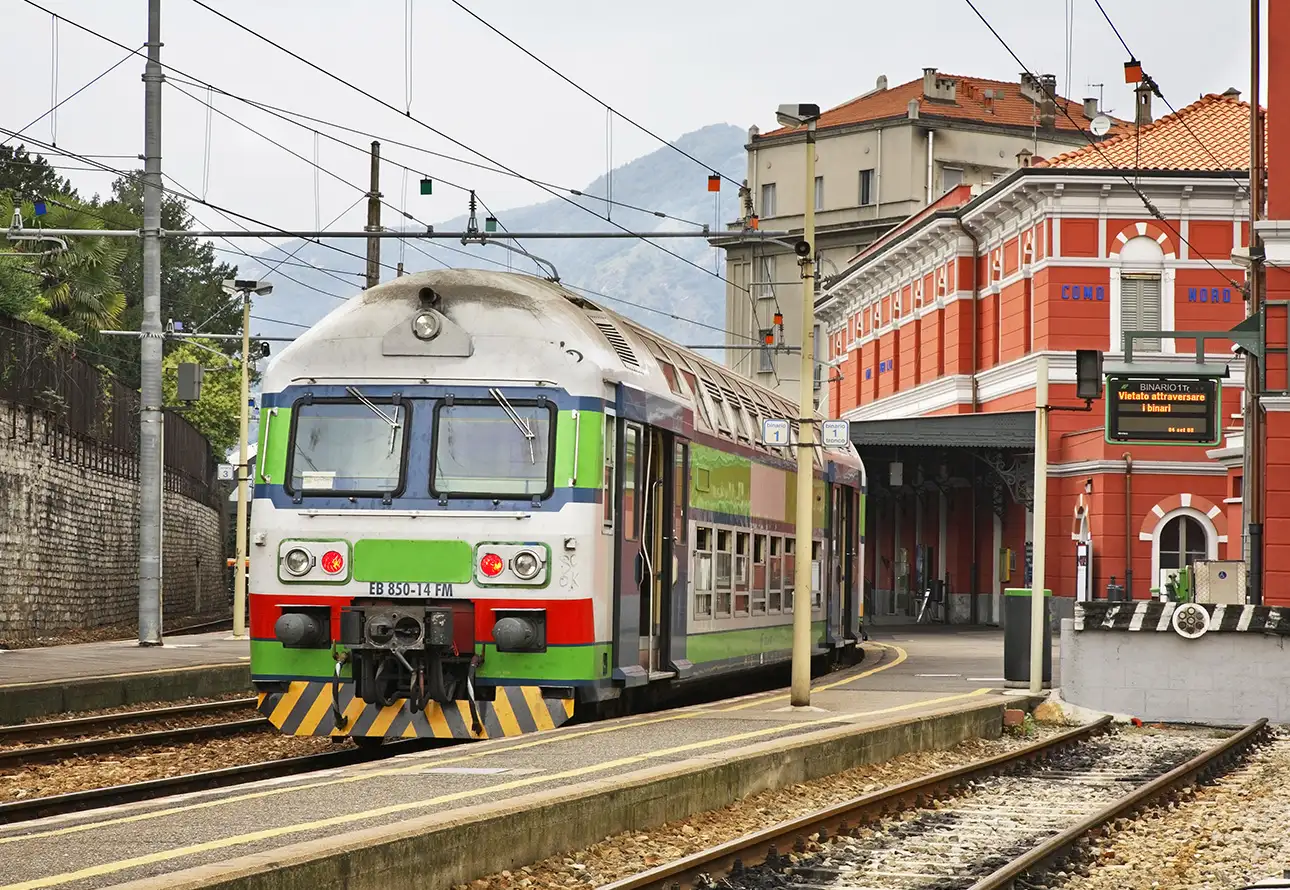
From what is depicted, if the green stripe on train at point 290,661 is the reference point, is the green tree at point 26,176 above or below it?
above

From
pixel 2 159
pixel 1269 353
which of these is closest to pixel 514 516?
pixel 1269 353

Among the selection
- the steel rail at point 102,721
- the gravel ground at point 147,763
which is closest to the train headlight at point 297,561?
the gravel ground at point 147,763

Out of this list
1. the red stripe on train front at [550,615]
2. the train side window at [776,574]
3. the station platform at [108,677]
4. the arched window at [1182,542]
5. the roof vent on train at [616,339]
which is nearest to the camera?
the red stripe on train front at [550,615]

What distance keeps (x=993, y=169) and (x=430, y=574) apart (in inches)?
2623

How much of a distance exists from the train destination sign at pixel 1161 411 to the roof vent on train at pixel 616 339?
1233 cm

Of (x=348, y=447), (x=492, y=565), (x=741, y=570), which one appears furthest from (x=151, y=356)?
(x=492, y=565)

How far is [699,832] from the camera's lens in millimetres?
11766

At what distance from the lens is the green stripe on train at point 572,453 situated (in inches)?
570

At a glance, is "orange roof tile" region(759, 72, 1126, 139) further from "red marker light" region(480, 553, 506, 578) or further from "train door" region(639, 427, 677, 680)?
"red marker light" region(480, 553, 506, 578)

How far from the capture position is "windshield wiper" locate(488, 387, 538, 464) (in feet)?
47.9

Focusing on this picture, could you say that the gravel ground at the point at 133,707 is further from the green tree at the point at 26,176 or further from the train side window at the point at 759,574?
the green tree at the point at 26,176

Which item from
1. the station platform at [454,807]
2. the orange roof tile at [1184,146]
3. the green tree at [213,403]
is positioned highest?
the orange roof tile at [1184,146]

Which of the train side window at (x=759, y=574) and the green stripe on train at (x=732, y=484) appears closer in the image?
the green stripe on train at (x=732, y=484)

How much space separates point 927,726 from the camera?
17.4 meters
